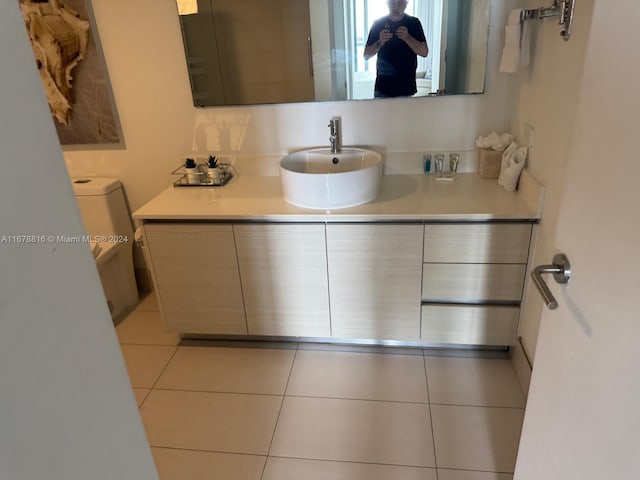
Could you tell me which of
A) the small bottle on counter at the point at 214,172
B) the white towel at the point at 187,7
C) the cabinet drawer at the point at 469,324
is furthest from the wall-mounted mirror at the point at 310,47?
the cabinet drawer at the point at 469,324

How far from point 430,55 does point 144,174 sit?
5.28ft

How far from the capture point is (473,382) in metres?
1.93

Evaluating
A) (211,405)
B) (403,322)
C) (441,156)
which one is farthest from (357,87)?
(211,405)

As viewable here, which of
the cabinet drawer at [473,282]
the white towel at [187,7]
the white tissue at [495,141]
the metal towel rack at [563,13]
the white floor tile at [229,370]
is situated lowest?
the white floor tile at [229,370]

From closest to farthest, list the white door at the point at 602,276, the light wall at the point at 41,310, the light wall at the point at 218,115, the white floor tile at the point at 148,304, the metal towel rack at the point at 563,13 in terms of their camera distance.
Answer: the light wall at the point at 41,310 → the white door at the point at 602,276 → the metal towel rack at the point at 563,13 → the light wall at the point at 218,115 → the white floor tile at the point at 148,304

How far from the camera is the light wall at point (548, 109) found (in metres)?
1.39

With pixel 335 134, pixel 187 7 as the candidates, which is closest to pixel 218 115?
pixel 187 7

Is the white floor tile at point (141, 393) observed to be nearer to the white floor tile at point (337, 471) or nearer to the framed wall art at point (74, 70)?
the white floor tile at point (337, 471)

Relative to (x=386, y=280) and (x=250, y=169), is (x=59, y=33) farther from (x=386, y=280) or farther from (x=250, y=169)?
Answer: (x=386, y=280)

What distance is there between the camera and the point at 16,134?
0.54m

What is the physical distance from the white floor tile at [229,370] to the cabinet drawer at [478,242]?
884mm

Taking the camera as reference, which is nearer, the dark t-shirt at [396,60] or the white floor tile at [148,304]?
the dark t-shirt at [396,60]

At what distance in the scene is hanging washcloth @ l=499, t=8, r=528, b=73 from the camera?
1.68m

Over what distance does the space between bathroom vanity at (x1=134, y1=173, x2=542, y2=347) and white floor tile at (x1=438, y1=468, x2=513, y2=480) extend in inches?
22.9
